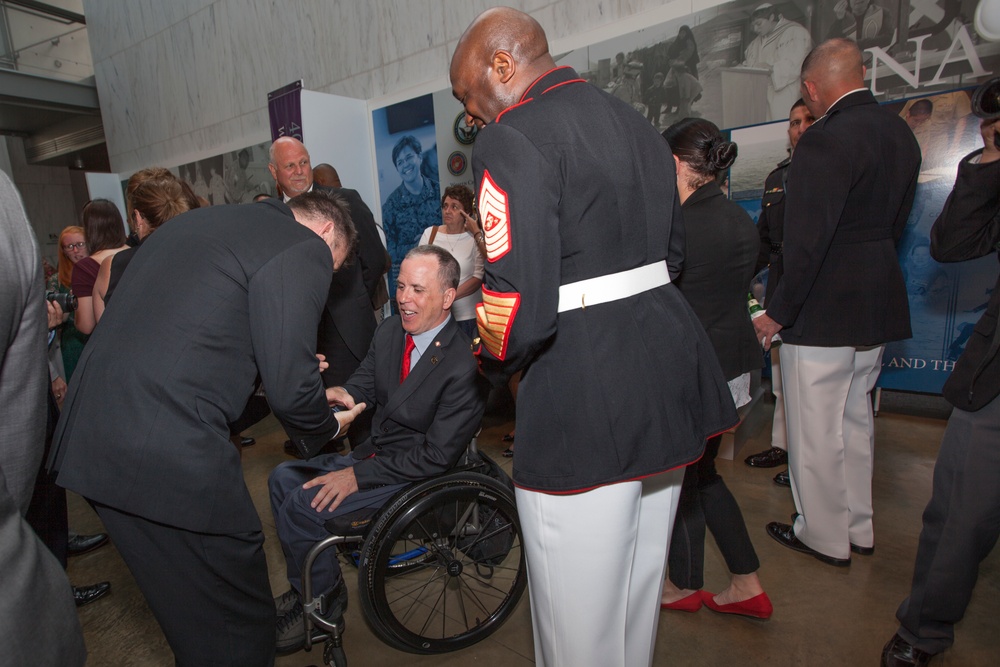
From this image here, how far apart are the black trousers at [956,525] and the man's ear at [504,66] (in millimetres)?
1412

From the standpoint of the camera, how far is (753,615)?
195 cm

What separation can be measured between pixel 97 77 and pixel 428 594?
1125 cm

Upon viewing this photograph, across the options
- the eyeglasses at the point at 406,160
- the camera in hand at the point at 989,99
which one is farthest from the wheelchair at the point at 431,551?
the eyeglasses at the point at 406,160

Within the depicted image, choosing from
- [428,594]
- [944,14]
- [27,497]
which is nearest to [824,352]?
[428,594]

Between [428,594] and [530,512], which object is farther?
[428,594]

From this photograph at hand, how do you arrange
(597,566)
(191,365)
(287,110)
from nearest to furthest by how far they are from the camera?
(597,566) < (191,365) < (287,110)

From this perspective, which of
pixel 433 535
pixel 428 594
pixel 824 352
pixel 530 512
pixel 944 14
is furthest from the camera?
pixel 944 14

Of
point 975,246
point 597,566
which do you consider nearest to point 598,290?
point 597,566

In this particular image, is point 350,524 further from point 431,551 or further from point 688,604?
point 688,604

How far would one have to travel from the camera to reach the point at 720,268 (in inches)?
71.2

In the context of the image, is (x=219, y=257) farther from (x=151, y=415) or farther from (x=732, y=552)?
(x=732, y=552)

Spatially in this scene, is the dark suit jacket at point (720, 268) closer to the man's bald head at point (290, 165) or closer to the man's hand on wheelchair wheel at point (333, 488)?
the man's hand on wheelchair wheel at point (333, 488)

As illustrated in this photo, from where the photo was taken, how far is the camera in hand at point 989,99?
4.14ft

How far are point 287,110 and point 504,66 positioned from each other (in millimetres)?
4952
